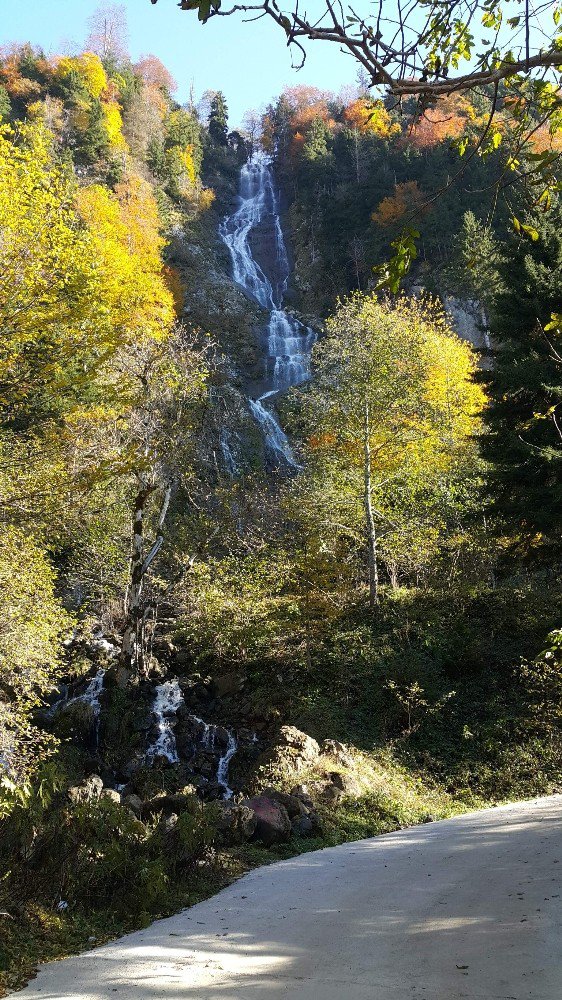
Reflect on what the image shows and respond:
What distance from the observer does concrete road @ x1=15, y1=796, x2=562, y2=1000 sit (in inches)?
123

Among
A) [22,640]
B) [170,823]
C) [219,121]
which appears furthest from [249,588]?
[219,121]

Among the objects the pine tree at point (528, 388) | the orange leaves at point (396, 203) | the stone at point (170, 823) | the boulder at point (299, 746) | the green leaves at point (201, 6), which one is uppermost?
the orange leaves at point (396, 203)

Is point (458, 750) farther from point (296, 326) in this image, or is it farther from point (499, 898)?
point (296, 326)

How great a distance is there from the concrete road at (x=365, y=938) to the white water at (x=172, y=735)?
18.9ft

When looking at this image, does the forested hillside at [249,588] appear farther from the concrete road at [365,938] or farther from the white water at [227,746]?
the concrete road at [365,938]

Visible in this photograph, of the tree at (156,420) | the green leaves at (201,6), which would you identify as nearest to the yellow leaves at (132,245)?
the tree at (156,420)

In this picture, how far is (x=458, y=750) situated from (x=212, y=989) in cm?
866

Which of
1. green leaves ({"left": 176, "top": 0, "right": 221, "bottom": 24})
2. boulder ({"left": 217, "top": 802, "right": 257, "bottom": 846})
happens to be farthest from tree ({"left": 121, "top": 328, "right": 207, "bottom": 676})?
green leaves ({"left": 176, "top": 0, "right": 221, "bottom": 24})

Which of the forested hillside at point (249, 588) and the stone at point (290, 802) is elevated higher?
the forested hillside at point (249, 588)

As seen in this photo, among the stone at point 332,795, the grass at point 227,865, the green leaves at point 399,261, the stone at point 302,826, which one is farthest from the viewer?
the stone at point 332,795

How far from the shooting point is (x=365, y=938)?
3.90m

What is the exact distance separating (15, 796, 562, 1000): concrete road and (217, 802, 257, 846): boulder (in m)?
1.21

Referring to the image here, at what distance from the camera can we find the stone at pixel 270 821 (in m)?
7.52

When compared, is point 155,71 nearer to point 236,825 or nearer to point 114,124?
point 114,124
